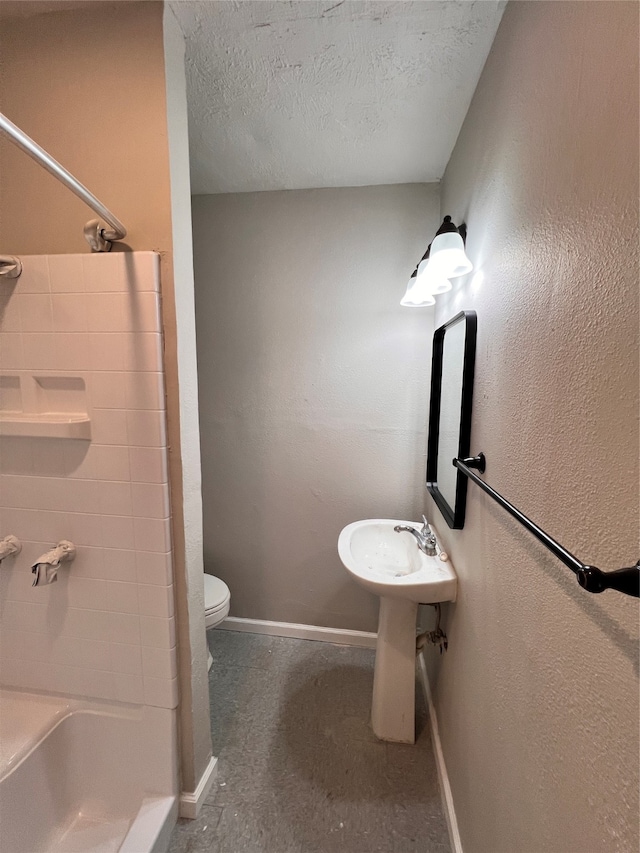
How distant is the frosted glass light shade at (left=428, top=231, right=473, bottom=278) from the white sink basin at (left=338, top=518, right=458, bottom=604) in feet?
3.37

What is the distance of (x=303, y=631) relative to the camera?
1.97 metres

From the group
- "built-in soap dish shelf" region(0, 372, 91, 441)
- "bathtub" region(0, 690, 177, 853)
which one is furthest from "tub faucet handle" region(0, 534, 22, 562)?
"bathtub" region(0, 690, 177, 853)

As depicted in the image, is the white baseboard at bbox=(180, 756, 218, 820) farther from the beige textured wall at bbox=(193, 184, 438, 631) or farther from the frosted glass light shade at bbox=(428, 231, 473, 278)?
the frosted glass light shade at bbox=(428, 231, 473, 278)

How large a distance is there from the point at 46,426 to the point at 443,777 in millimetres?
1758

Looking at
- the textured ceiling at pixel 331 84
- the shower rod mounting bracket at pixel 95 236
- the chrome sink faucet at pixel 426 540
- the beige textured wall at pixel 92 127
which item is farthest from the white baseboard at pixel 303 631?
the textured ceiling at pixel 331 84

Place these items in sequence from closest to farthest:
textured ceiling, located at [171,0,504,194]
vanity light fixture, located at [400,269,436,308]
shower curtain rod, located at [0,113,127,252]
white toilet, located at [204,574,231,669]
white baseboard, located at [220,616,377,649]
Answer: shower curtain rod, located at [0,113,127,252] → textured ceiling, located at [171,0,504,194] → vanity light fixture, located at [400,269,436,308] → white toilet, located at [204,574,231,669] → white baseboard, located at [220,616,377,649]

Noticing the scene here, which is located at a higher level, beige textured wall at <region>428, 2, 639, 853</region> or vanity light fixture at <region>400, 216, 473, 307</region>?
vanity light fixture at <region>400, 216, 473, 307</region>

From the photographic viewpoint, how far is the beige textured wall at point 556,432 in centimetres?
45

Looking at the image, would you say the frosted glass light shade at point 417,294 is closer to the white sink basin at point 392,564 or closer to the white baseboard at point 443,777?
the white sink basin at point 392,564

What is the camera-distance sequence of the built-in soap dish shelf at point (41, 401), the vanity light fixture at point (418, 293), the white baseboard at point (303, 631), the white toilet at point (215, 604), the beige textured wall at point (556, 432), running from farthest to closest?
the white baseboard at point (303, 631) → the white toilet at point (215, 604) → the vanity light fixture at point (418, 293) → the built-in soap dish shelf at point (41, 401) → the beige textured wall at point (556, 432)

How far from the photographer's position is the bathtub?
104 centimetres

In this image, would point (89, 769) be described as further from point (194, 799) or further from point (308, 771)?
point (308, 771)

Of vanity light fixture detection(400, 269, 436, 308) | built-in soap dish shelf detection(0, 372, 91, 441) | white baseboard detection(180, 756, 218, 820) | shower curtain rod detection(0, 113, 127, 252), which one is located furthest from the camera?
vanity light fixture detection(400, 269, 436, 308)

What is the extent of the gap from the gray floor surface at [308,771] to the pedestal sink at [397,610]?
0.40 feet
